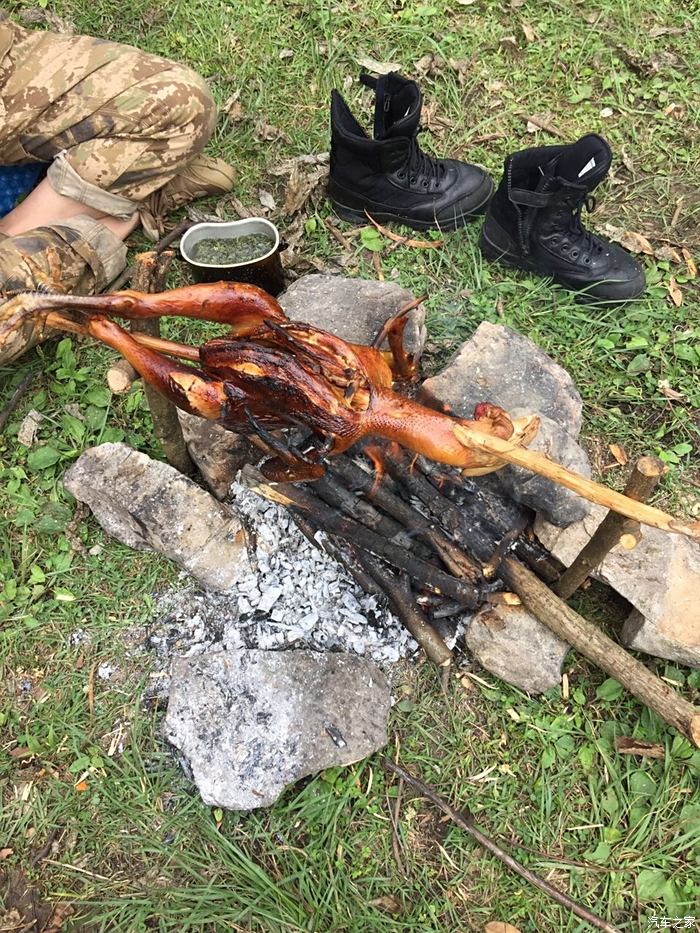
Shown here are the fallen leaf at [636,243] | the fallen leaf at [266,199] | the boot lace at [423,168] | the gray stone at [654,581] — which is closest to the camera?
the gray stone at [654,581]

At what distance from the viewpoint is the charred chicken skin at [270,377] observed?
7.23 feet

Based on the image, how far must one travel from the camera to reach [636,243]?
382cm

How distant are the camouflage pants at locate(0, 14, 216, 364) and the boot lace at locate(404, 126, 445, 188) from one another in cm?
124

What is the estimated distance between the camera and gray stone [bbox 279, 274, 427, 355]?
304 centimetres

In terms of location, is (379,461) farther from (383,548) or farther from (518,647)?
(518,647)

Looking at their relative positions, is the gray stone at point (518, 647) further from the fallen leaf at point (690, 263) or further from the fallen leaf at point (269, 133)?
the fallen leaf at point (269, 133)

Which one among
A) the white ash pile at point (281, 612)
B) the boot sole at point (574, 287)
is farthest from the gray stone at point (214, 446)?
the boot sole at point (574, 287)

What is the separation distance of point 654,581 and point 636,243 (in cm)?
223

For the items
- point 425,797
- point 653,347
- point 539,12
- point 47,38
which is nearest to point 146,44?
point 47,38

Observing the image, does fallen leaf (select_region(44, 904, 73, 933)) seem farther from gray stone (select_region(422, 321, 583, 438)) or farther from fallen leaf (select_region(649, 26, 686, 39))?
fallen leaf (select_region(649, 26, 686, 39))

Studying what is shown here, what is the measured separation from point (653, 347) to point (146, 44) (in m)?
3.90

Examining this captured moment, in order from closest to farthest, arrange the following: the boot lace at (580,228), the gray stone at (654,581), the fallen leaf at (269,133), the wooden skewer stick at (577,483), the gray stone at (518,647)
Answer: the wooden skewer stick at (577,483) < the gray stone at (654,581) < the gray stone at (518,647) < the boot lace at (580,228) < the fallen leaf at (269,133)

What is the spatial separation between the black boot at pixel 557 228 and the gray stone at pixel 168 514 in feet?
7.19

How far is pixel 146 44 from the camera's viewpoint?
4.37 metres
